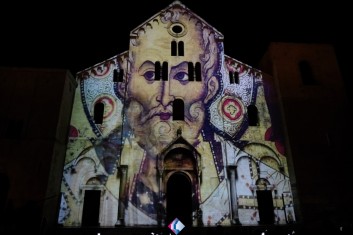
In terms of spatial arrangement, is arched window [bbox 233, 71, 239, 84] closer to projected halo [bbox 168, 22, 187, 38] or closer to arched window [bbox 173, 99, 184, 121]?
arched window [bbox 173, 99, 184, 121]

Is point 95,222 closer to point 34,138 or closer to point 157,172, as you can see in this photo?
point 157,172

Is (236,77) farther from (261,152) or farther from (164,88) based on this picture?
(261,152)

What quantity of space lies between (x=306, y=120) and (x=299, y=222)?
605cm

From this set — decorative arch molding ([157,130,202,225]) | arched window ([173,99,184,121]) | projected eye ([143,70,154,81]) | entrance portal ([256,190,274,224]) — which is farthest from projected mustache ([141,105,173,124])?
entrance portal ([256,190,274,224])

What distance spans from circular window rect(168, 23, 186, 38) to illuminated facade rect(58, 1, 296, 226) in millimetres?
96

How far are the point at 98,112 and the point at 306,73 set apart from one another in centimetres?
1411

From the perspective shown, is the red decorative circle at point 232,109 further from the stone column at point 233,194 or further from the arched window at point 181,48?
the arched window at point 181,48

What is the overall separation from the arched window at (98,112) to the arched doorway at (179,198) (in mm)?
5707

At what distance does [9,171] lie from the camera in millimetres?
15570

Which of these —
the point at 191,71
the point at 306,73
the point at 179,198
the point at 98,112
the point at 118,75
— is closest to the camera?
the point at 179,198

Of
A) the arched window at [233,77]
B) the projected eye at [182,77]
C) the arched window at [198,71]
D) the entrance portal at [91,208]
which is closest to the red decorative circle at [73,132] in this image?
the entrance portal at [91,208]

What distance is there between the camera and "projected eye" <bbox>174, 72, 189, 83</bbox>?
65.4ft

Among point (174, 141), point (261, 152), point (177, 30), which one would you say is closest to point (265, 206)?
point (261, 152)

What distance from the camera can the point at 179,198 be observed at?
57.9ft
